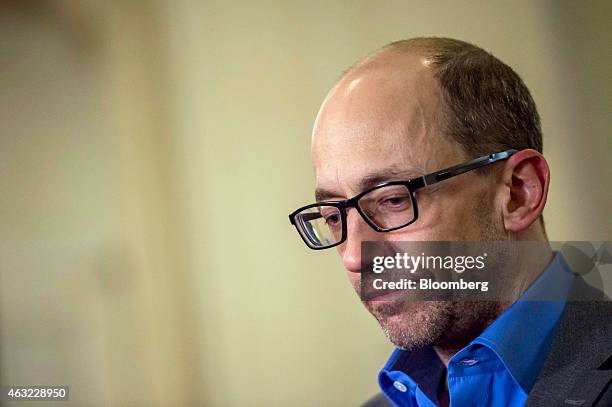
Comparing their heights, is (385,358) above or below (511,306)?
below

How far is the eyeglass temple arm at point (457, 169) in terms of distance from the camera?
0.92 m

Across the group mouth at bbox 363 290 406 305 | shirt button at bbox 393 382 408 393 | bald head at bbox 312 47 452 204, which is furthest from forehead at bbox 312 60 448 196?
shirt button at bbox 393 382 408 393

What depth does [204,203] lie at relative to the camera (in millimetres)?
1290

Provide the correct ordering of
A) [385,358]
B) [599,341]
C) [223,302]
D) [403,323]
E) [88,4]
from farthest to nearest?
[88,4], [223,302], [385,358], [403,323], [599,341]

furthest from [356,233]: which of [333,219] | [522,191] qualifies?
[522,191]

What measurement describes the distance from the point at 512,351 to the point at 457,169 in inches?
9.0

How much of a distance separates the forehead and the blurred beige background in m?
0.21

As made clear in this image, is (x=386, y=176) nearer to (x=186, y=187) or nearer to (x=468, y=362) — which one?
(x=468, y=362)

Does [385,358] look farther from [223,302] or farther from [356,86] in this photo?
[356,86]

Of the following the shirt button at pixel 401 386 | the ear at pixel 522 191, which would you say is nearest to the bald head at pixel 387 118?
the ear at pixel 522 191

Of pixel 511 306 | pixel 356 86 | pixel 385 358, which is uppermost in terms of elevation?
pixel 356 86

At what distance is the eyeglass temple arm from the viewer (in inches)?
36.1

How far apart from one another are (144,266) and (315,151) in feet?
1.48

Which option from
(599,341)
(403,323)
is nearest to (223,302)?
(403,323)
